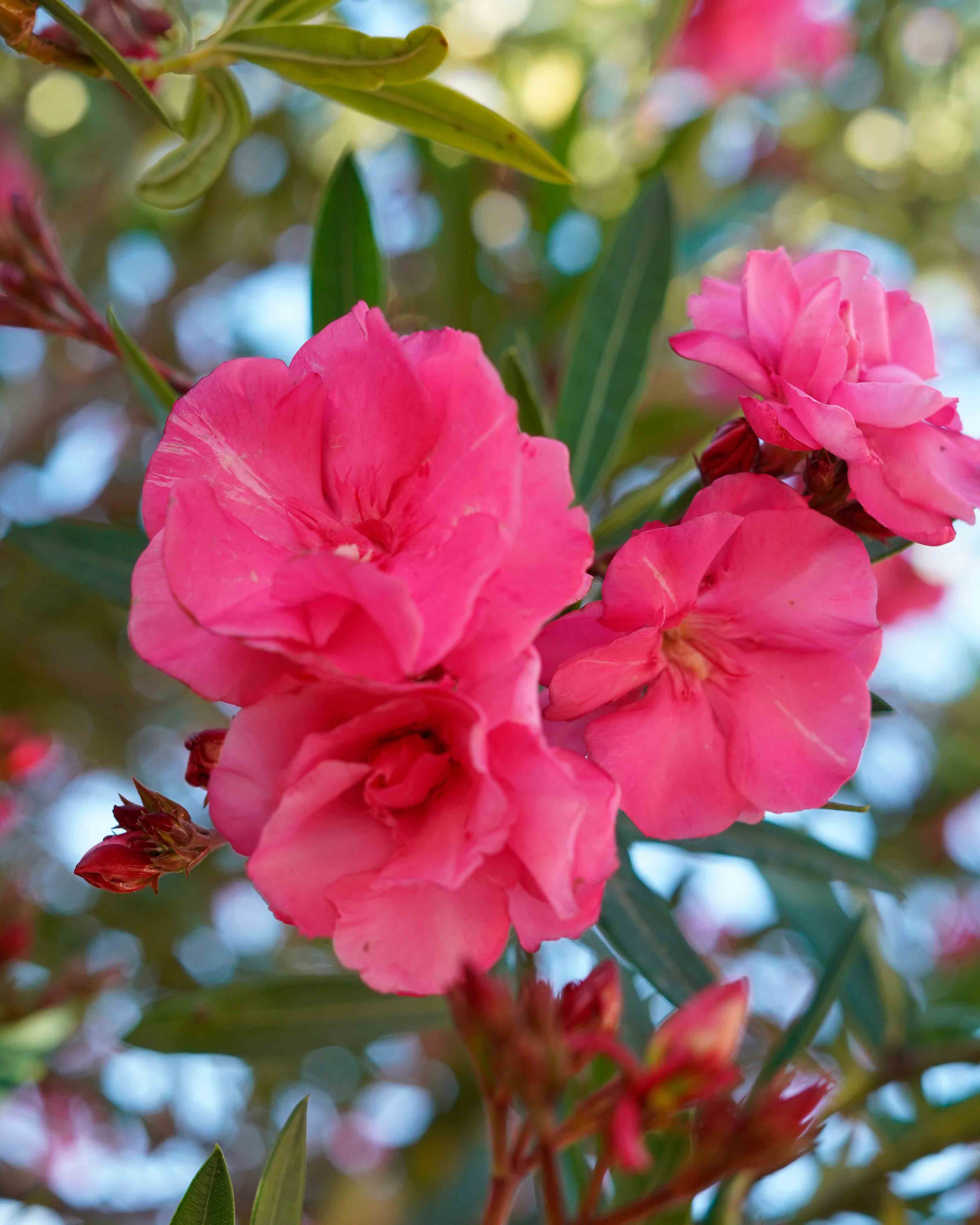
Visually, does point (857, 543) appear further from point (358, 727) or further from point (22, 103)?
point (22, 103)

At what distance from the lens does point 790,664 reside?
31.4 inches

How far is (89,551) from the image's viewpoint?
4.15 ft

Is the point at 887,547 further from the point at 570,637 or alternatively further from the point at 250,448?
the point at 250,448

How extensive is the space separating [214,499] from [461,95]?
1.56ft

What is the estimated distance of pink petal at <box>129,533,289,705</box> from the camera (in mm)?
642

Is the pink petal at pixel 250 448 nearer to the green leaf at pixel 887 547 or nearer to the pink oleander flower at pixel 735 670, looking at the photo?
the pink oleander flower at pixel 735 670

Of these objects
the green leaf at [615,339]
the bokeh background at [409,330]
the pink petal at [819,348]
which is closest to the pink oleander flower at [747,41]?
the bokeh background at [409,330]

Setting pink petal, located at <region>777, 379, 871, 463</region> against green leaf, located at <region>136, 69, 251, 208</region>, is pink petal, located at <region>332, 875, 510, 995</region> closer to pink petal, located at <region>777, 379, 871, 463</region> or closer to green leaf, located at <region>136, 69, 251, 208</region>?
pink petal, located at <region>777, 379, 871, 463</region>

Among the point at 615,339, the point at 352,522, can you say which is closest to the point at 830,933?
the point at 615,339

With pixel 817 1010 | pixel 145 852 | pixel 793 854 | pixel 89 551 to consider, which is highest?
pixel 145 852

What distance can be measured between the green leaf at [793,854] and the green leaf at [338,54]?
0.80m

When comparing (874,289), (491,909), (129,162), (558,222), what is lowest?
(129,162)

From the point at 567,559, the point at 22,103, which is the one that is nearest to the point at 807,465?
the point at 567,559

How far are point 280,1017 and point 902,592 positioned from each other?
2082 millimetres
